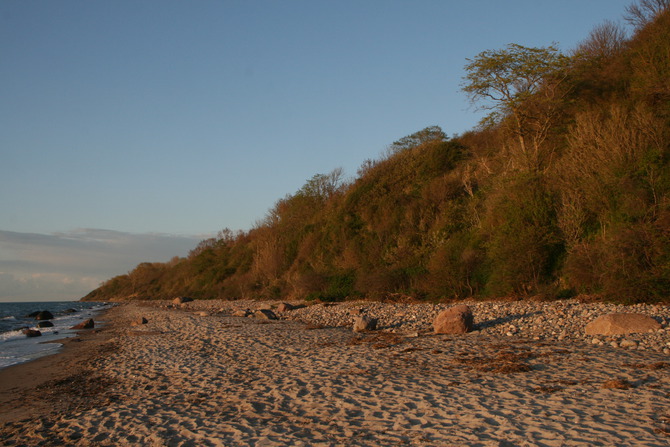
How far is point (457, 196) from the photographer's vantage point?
29.9m

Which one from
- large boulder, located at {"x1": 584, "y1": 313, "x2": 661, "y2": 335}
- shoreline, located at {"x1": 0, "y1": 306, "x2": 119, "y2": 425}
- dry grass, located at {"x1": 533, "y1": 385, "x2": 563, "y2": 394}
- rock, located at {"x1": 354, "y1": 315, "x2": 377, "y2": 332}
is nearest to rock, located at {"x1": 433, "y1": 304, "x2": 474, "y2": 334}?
rock, located at {"x1": 354, "y1": 315, "x2": 377, "y2": 332}

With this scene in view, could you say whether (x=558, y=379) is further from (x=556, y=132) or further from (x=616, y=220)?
(x=556, y=132)

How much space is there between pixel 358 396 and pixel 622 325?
7.51m

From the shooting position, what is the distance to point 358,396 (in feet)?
25.3

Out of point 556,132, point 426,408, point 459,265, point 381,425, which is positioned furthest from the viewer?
point 556,132

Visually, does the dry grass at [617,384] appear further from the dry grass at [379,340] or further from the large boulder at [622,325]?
the dry grass at [379,340]

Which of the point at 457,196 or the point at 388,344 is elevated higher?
the point at 457,196

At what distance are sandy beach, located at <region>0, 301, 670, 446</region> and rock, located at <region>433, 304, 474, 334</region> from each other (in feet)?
2.49

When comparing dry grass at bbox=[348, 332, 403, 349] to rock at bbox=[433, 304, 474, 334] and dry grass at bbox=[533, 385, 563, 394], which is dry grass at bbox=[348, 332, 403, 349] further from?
dry grass at bbox=[533, 385, 563, 394]

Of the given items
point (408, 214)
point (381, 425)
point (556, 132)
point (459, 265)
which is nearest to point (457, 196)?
point (408, 214)

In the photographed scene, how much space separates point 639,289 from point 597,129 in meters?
7.49

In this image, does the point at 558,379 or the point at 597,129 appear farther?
the point at 597,129

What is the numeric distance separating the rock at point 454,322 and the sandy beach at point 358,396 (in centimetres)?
76

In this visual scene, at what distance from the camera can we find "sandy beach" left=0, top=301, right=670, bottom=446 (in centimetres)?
588
